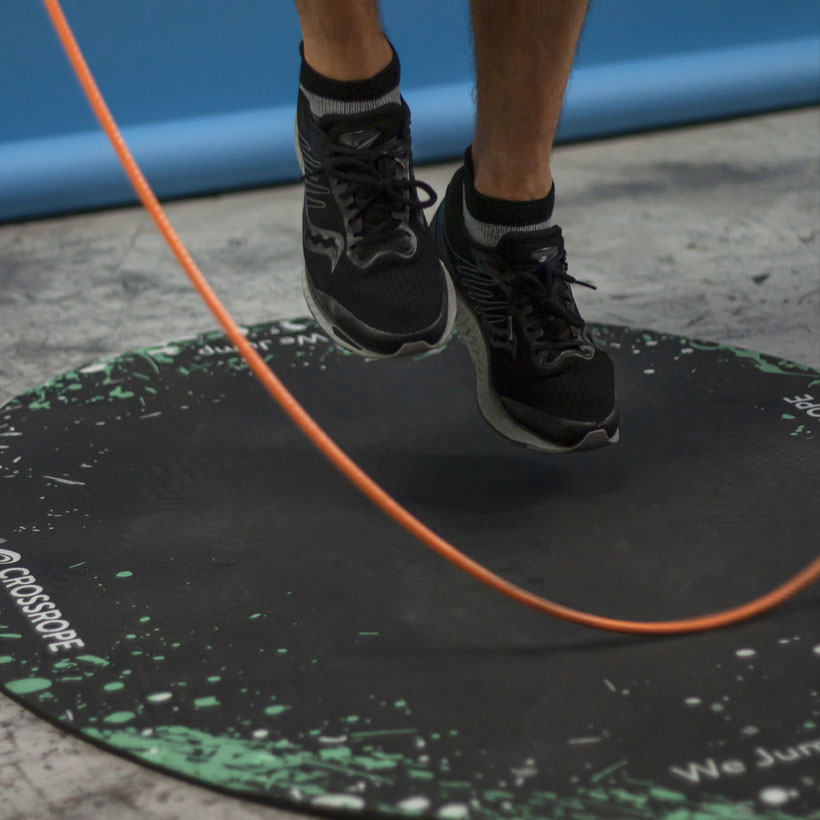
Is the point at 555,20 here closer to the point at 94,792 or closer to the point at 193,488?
the point at 193,488

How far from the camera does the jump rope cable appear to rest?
745 mm

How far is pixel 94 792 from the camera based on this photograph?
747 mm

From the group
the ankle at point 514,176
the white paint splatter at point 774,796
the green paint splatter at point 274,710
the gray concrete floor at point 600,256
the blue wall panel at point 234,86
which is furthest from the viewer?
the blue wall panel at point 234,86

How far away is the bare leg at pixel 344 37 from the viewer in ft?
3.32

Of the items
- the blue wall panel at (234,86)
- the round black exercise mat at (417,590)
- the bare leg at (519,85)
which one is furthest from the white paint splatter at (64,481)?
the blue wall panel at (234,86)

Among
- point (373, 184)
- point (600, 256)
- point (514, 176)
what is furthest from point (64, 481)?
point (600, 256)

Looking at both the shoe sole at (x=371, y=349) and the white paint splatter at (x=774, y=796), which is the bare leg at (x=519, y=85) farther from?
the white paint splatter at (x=774, y=796)

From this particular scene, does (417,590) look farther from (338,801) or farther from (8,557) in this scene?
(8,557)

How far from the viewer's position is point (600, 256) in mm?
1818

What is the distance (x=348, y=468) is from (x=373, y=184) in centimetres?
38

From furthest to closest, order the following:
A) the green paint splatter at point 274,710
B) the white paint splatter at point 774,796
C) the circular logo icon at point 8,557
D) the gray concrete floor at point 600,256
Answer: the gray concrete floor at point 600,256, the circular logo icon at point 8,557, the green paint splatter at point 274,710, the white paint splatter at point 774,796

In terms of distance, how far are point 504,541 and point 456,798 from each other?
0.32 m

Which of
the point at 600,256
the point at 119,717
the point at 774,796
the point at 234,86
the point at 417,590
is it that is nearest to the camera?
the point at 774,796

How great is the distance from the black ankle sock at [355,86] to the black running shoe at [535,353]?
17 cm
